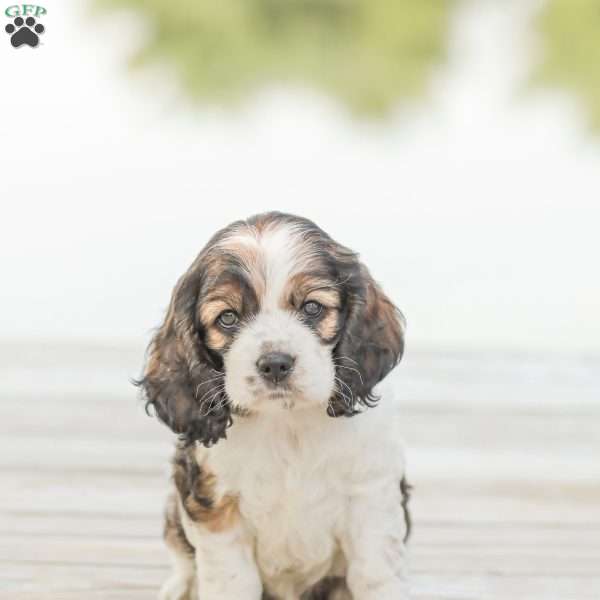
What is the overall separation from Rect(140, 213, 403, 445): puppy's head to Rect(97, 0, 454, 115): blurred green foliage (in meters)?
6.10

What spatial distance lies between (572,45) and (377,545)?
6844 mm

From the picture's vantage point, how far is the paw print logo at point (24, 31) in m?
5.79

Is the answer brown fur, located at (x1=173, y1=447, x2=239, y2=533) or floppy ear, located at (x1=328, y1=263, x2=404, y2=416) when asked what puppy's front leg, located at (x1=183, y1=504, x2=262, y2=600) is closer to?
brown fur, located at (x1=173, y1=447, x2=239, y2=533)

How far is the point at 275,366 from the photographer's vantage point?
2.68 meters

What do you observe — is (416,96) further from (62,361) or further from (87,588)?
(87,588)

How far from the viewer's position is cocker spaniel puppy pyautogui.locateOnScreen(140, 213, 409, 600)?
108 inches

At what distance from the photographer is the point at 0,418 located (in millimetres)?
6145

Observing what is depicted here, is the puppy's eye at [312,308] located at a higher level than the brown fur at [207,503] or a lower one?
higher

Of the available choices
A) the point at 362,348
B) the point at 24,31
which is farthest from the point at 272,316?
the point at 24,31

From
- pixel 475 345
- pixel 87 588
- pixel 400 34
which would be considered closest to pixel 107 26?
pixel 400 34

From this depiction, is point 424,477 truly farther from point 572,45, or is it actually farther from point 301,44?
point 572,45

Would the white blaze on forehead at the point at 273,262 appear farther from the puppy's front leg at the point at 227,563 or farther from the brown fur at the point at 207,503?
the puppy's front leg at the point at 227,563

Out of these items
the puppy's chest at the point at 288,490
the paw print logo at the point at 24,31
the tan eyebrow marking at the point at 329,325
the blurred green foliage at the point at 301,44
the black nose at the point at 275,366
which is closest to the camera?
the black nose at the point at 275,366

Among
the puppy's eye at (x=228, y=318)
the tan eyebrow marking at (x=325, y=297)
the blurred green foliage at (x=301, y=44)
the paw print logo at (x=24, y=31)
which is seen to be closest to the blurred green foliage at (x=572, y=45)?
the blurred green foliage at (x=301, y=44)
